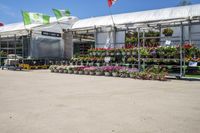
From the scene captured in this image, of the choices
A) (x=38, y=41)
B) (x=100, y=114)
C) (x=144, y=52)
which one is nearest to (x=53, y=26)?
(x=38, y=41)

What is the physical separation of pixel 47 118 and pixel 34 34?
21.6m

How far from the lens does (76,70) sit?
60.2 ft

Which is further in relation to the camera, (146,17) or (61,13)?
(61,13)

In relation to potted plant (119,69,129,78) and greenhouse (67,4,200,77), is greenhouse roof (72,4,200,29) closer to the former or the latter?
greenhouse (67,4,200,77)

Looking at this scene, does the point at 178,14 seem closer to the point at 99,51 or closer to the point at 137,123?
the point at 99,51

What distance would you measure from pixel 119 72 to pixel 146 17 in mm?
8453

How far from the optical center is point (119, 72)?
15.7m

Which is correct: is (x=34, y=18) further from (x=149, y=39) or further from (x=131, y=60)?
(x=131, y=60)

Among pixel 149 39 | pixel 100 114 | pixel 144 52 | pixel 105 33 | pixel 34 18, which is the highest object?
pixel 34 18

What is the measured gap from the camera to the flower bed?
1385cm

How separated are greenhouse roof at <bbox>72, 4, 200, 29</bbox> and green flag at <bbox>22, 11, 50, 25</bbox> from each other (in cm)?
334

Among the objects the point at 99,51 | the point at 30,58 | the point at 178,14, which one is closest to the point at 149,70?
the point at 99,51

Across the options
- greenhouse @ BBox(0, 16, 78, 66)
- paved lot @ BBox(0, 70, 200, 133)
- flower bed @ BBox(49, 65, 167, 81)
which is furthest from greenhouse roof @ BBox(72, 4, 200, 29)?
paved lot @ BBox(0, 70, 200, 133)

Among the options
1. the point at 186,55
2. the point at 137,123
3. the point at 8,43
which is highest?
the point at 8,43
